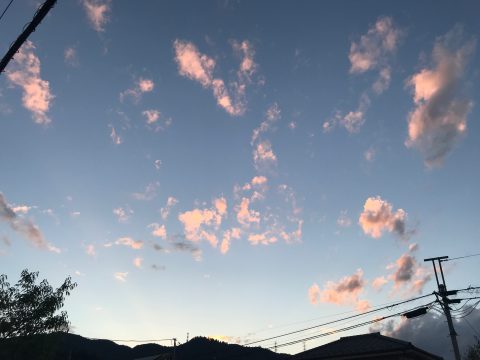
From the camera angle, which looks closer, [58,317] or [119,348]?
[58,317]

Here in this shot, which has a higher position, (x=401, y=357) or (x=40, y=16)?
(x=40, y=16)

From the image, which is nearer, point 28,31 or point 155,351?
point 28,31

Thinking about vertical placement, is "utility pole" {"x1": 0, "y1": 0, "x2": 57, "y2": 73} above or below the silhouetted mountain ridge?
above

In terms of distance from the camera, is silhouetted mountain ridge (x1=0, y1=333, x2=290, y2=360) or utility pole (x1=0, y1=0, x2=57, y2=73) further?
silhouetted mountain ridge (x1=0, y1=333, x2=290, y2=360)

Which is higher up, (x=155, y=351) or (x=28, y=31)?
(x=28, y=31)

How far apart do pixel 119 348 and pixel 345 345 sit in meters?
91.6

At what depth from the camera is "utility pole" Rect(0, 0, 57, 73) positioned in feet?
52.4

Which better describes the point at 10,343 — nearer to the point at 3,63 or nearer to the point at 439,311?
the point at 3,63

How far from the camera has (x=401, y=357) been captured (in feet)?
82.8

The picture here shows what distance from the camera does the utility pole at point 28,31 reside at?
52.4 feet

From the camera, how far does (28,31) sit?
16.7 m

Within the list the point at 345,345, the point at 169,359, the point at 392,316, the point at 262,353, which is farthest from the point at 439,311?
the point at 262,353

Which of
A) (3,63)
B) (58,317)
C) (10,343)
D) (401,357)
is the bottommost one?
(401,357)

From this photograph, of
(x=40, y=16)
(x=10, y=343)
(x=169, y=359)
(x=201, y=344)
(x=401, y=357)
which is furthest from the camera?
(x=201, y=344)
